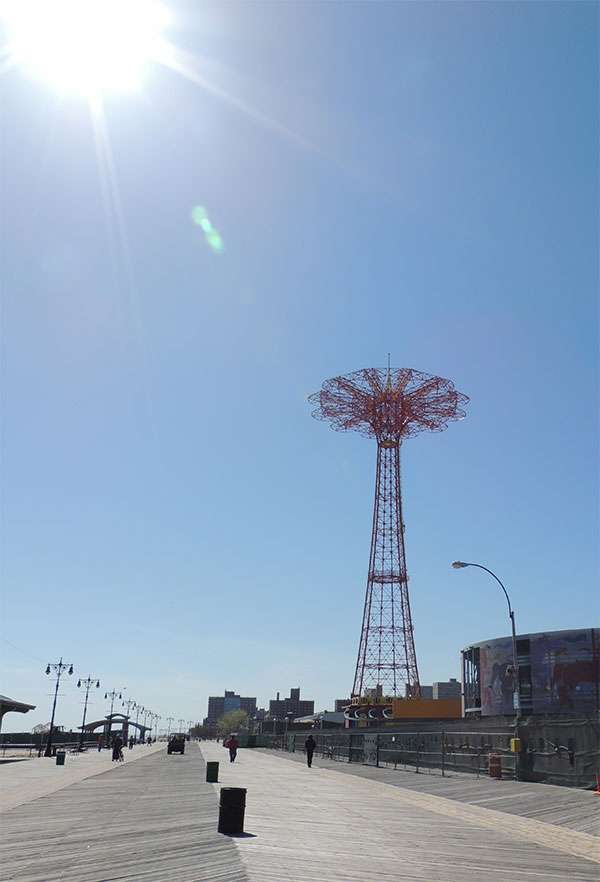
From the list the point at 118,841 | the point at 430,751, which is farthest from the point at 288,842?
the point at 430,751

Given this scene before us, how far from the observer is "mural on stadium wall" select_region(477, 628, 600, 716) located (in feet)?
301

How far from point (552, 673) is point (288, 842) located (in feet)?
298

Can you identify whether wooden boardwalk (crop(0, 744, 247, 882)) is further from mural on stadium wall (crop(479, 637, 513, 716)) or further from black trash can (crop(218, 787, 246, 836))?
mural on stadium wall (crop(479, 637, 513, 716))

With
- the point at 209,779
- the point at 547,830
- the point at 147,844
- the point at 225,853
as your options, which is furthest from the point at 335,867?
the point at 209,779

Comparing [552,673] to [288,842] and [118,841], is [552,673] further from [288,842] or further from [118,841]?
[118,841]

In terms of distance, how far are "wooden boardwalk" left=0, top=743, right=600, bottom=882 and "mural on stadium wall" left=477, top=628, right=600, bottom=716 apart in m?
75.7

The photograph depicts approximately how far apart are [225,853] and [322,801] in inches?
458

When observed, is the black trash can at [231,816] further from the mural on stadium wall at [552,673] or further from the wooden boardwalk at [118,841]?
the mural on stadium wall at [552,673]

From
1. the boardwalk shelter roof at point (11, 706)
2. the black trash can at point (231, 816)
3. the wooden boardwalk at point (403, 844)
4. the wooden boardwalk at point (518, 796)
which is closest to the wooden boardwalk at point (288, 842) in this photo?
the wooden boardwalk at point (403, 844)

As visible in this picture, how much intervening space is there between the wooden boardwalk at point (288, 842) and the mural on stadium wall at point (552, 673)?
248ft

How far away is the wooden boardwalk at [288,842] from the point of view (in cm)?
1145

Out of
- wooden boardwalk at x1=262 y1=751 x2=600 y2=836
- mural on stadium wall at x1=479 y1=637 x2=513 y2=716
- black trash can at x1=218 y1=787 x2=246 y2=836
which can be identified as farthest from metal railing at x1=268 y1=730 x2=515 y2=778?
mural on stadium wall at x1=479 y1=637 x2=513 y2=716

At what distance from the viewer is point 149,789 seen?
2753 cm

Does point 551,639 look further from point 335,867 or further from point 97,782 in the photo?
point 335,867
